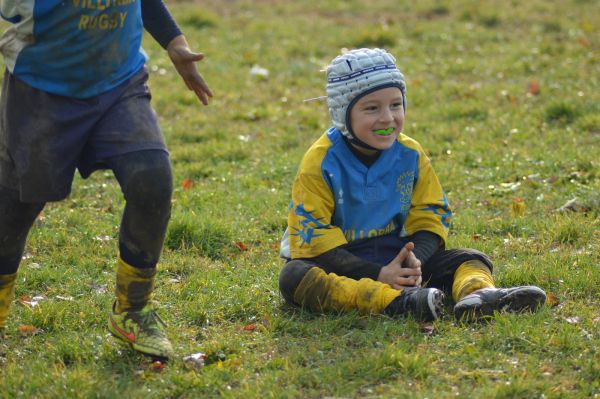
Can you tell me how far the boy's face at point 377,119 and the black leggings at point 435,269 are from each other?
643 millimetres

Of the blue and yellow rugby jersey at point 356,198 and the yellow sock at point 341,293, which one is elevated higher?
the blue and yellow rugby jersey at point 356,198

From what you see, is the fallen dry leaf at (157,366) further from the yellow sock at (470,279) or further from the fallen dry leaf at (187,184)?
the fallen dry leaf at (187,184)

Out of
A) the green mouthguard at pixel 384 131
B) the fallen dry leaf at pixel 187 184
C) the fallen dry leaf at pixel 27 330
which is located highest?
the green mouthguard at pixel 384 131

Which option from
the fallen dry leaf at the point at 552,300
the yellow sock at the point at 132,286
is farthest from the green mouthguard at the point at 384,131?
the yellow sock at the point at 132,286

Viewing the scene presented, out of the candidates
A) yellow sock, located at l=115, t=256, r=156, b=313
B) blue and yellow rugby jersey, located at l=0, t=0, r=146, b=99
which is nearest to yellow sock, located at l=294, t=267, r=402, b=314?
yellow sock, located at l=115, t=256, r=156, b=313

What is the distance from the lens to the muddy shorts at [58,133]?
4.05m

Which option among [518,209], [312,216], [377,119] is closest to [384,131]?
[377,119]

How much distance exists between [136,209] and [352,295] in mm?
1145

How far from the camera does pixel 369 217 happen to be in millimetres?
4961

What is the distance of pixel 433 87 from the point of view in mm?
10070

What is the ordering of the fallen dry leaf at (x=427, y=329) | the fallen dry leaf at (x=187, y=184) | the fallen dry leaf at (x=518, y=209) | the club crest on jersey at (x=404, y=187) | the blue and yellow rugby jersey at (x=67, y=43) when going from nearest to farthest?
the blue and yellow rugby jersey at (x=67, y=43)
the fallen dry leaf at (x=427, y=329)
the club crest on jersey at (x=404, y=187)
the fallen dry leaf at (x=518, y=209)
the fallen dry leaf at (x=187, y=184)

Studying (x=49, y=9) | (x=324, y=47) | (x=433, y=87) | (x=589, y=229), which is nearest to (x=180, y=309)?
(x=49, y=9)

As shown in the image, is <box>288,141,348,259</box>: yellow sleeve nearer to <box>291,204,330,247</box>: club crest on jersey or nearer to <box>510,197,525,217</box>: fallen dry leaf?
<box>291,204,330,247</box>: club crest on jersey

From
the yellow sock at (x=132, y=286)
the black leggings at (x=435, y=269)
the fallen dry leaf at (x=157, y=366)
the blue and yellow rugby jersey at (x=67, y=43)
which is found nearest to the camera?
the blue and yellow rugby jersey at (x=67, y=43)
